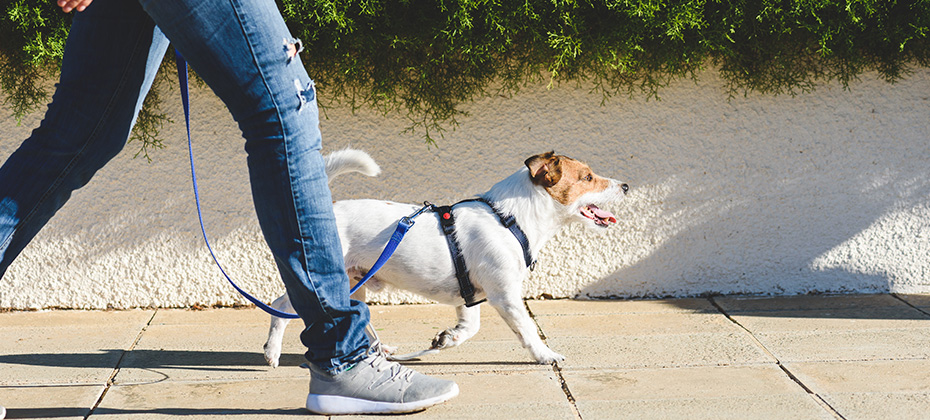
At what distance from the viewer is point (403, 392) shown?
2.49 meters

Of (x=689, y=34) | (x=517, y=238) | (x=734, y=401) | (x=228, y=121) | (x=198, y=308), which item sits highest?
(x=689, y=34)

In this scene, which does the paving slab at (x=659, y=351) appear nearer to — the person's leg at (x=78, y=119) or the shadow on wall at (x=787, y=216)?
the shadow on wall at (x=787, y=216)

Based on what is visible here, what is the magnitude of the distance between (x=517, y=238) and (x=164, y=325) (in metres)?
1.89

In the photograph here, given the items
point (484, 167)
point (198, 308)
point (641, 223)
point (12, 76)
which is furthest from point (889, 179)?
point (12, 76)

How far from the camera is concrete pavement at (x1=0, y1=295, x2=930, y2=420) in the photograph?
2.62 meters

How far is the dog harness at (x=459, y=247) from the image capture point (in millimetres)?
3164

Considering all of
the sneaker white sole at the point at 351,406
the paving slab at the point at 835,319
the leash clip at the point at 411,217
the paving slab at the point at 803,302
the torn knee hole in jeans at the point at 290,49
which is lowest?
the paving slab at the point at 803,302

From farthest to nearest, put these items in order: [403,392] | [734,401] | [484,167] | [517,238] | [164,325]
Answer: [484,167] → [164,325] → [517,238] → [734,401] → [403,392]

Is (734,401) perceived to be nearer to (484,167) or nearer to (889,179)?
(484,167)

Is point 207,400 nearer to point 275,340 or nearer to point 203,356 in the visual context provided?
point 275,340

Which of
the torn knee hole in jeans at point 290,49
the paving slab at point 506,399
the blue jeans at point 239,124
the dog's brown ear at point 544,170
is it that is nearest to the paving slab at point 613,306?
the dog's brown ear at point 544,170

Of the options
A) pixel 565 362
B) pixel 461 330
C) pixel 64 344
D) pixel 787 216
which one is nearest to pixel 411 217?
pixel 461 330

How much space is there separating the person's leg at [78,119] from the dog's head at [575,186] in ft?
5.25

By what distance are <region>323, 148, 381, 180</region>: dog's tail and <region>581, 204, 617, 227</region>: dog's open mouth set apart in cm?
95
